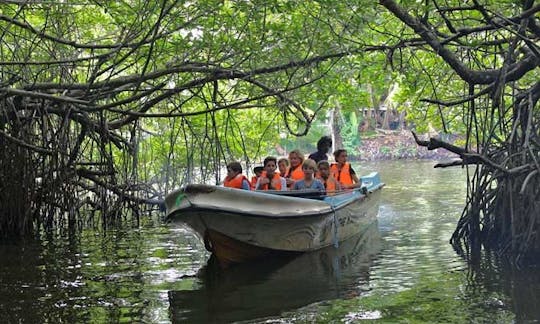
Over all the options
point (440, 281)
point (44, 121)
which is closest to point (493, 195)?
point (440, 281)

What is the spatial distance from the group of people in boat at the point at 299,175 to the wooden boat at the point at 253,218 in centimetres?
46

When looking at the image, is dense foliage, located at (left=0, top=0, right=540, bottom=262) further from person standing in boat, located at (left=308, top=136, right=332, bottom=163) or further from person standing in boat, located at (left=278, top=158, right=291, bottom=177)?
person standing in boat, located at (left=278, top=158, right=291, bottom=177)

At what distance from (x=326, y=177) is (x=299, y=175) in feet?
1.41

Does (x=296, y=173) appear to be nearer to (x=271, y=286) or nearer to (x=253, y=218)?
(x=253, y=218)

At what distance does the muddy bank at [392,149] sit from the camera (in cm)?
3450

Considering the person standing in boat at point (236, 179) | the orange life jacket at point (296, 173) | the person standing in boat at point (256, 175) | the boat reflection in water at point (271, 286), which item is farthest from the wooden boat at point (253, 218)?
the person standing in boat at point (256, 175)

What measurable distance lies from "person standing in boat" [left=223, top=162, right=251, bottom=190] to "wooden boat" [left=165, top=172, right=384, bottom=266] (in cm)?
76

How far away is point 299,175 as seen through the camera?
1134 cm

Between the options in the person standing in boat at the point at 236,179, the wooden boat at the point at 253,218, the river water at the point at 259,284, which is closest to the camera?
the river water at the point at 259,284

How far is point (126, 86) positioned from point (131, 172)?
386 cm

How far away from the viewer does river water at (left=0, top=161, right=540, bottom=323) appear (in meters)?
6.74

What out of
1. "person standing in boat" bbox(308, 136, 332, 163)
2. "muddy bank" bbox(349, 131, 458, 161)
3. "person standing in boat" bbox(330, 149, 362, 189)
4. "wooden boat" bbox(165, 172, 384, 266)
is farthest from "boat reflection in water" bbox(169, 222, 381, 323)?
"muddy bank" bbox(349, 131, 458, 161)

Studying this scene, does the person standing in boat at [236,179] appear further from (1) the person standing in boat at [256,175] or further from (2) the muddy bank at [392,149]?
(2) the muddy bank at [392,149]

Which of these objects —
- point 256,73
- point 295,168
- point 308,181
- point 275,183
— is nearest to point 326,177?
point 295,168
